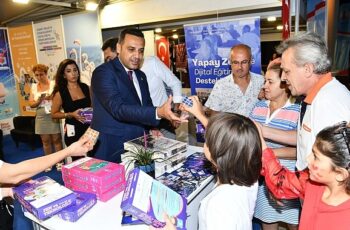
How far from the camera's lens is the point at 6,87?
7316 millimetres

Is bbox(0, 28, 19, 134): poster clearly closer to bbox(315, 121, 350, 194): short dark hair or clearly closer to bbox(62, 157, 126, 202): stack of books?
bbox(62, 157, 126, 202): stack of books

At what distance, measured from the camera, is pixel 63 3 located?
489 cm

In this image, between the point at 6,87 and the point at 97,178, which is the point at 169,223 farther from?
the point at 6,87

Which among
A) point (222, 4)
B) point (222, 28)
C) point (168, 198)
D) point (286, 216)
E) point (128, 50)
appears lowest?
point (286, 216)

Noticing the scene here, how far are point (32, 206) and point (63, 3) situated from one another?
447 cm

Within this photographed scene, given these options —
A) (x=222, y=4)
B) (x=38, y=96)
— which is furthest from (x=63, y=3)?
(x=222, y=4)

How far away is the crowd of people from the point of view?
1136 mm

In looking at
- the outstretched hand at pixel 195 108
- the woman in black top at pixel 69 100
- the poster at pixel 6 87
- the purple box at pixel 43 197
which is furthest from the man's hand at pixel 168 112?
the poster at pixel 6 87

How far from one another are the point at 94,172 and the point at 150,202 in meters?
0.49

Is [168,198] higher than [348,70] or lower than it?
lower

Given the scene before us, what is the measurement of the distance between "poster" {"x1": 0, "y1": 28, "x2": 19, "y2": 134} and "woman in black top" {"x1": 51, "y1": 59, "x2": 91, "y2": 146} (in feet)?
14.2

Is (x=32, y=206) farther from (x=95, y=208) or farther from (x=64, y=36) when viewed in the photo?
(x=64, y=36)

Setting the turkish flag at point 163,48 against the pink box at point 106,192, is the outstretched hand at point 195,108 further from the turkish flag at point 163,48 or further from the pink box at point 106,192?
the turkish flag at point 163,48

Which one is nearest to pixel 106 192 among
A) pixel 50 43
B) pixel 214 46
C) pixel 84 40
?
pixel 214 46
